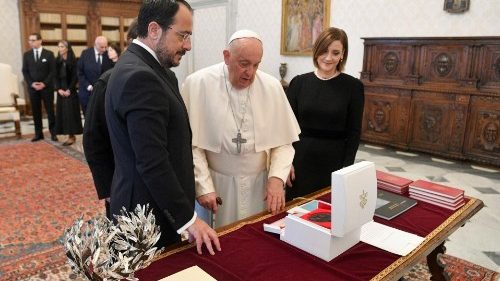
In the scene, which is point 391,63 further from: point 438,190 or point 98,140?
point 98,140

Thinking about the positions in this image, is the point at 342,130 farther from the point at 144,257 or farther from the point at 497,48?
the point at 497,48

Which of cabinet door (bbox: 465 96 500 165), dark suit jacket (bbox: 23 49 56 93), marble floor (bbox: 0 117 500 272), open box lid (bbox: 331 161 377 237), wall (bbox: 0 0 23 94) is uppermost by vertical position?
wall (bbox: 0 0 23 94)

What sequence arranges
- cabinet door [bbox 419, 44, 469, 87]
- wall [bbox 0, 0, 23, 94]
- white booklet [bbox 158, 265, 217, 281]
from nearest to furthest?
white booklet [bbox 158, 265, 217, 281] → cabinet door [bbox 419, 44, 469, 87] → wall [bbox 0, 0, 23, 94]

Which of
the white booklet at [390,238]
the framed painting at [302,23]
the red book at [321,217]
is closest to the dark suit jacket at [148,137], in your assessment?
the red book at [321,217]

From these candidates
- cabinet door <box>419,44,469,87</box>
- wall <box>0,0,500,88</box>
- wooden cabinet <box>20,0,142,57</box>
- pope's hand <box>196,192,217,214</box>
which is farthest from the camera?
wooden cabinet <box>20,0,142,57</box>

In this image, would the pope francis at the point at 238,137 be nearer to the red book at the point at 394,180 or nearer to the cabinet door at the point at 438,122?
the red book at the point at 394,180

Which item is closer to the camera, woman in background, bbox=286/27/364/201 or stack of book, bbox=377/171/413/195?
stack of book, bbox=377/171/413/195

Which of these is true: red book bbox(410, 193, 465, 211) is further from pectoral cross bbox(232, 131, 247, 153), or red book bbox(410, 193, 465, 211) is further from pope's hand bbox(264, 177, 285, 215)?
pectoral cross bbox(232, 131, 247, 153)

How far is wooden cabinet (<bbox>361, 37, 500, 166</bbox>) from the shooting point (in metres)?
5.73

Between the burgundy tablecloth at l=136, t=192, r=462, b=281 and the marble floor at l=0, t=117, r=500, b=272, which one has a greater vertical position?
the burgundy tablecloth at l=136, t=192, r=462, b=281

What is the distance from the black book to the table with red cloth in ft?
0.58

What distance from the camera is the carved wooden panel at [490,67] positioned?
5.65 metres

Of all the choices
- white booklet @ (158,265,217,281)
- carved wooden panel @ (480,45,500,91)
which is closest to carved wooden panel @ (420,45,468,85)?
carved wooden panel @ (480,45,500,91)

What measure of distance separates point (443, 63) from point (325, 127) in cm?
431
